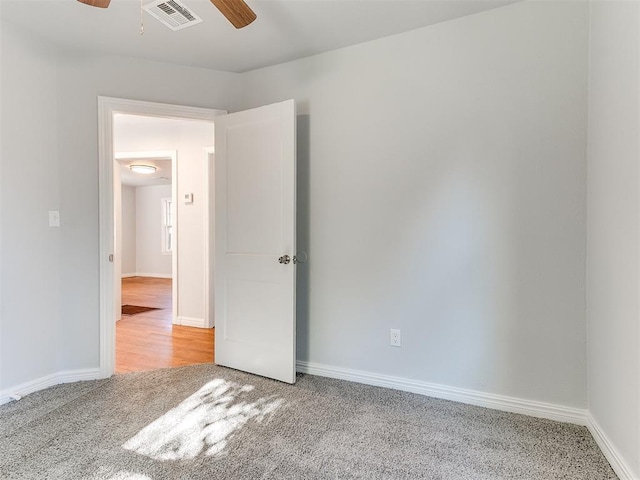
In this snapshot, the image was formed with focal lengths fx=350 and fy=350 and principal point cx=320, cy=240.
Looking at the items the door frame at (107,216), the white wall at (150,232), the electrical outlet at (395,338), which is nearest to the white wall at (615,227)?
the electrical outlet at (395,338)

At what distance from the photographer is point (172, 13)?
1.96 m

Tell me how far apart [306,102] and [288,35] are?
0.47 m

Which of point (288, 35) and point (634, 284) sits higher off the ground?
point (288, 35)

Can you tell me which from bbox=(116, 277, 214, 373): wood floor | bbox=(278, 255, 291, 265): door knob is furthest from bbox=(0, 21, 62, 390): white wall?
bbox=(278, 255, 291, 265): door knob

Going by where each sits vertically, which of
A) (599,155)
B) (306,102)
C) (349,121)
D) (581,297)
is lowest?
(581,297)

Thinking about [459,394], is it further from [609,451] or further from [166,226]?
[166,226]

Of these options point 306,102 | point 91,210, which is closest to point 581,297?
point 306,102

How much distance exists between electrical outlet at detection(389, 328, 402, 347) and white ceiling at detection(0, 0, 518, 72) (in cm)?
206

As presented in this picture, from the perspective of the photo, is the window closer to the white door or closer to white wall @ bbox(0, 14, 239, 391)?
white wall @ bbox(0, 14, 239, 391)

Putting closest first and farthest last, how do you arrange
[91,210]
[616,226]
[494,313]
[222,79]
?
1. [616,226]
2. [494,313]
3. [91,210]
4. [222,79]

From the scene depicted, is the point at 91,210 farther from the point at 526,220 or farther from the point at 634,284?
the point at 634,284

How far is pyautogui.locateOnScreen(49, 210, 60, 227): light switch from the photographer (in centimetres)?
251

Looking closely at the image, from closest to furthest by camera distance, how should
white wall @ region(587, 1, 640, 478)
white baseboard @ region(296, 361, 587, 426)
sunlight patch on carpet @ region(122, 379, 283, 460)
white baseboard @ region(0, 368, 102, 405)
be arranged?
Answer: 1. white wall @ region(587, 1, 640, 478)
2. sunlight patch on carpet @ region(122, 379, 283, 460)
3. white baseboard @ region(296, 361, 587, 426)
4. white baseboard @ region(0, 368, 102, 405)

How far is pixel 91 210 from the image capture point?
8.55 ft
